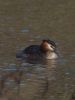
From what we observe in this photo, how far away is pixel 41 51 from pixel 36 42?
94cm

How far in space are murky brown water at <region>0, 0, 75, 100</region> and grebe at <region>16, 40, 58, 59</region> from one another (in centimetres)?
17

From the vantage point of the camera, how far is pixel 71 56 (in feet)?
32.7

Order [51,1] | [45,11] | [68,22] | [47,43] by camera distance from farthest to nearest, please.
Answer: [51,1] → [45,11] → [68,22] → [47,43]

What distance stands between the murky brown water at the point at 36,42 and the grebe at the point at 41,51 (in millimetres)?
171

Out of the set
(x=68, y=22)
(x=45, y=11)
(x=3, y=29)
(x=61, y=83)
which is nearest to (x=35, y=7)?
(x=45, y=11)

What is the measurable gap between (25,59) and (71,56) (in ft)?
2.60

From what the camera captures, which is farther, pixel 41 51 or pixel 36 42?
pixel 36 42

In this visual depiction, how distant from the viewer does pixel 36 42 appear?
11.7m

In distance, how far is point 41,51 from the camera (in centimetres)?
1078

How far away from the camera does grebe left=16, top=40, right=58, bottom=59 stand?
10.3m

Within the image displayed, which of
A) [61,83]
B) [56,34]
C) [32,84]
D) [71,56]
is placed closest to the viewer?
[32,84]

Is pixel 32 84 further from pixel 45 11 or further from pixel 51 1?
pixel 51 1

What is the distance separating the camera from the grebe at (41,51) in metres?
10.3

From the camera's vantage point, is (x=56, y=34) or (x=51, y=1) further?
(x=51, y=1)
